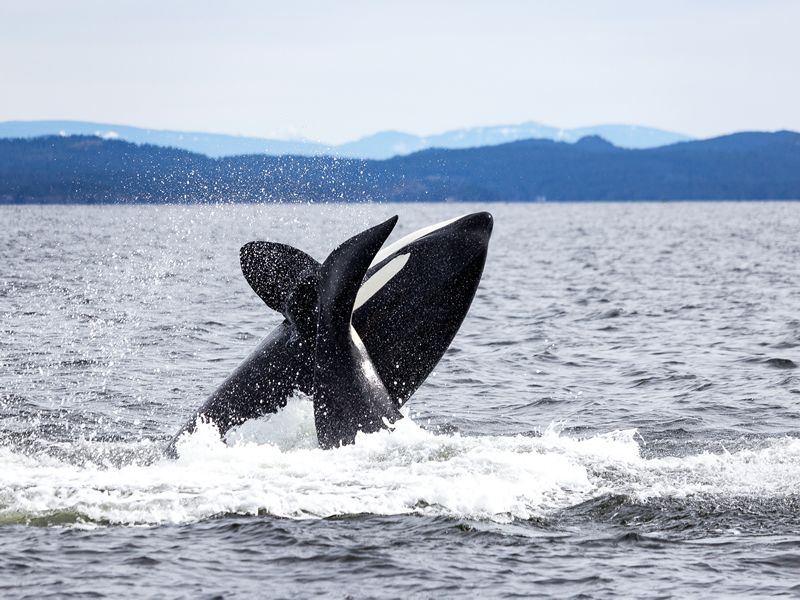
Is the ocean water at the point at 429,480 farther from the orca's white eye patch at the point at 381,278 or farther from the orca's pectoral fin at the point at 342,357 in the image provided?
the orca's white eye patch at the point at 381,278

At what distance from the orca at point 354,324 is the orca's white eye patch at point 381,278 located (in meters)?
0.01

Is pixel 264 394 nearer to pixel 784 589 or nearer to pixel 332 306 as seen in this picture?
pixel 332 306

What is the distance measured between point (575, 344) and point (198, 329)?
9.71 m

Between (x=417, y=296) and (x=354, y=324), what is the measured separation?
3.00ft

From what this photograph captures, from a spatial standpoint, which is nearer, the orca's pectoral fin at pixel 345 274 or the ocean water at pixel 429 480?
the ocean water at pixel 429 480

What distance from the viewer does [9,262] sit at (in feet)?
187

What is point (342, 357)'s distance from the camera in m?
14.6

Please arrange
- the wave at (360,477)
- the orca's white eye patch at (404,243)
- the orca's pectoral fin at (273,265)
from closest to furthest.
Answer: the wave at (360,477), the orca's pectoral fin at (273,265), the orca's white eye patch at (404,243)

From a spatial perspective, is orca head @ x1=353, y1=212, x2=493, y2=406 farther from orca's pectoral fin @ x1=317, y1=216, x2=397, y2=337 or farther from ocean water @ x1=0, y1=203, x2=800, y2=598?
orca's pectoral fin @ x1=317, y1=216, x2=397, y2=337

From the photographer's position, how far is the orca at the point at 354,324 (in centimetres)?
1448

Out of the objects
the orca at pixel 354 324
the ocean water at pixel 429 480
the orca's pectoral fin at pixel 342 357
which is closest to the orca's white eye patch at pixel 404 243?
the orca at pixel 354 324

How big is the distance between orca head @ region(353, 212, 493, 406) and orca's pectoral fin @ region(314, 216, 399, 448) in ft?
3.19

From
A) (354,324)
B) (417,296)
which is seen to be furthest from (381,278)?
(354,324)

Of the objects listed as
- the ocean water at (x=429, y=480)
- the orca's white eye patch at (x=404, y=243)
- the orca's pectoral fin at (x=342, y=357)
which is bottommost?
the ocean water at (x=429, y=480)
